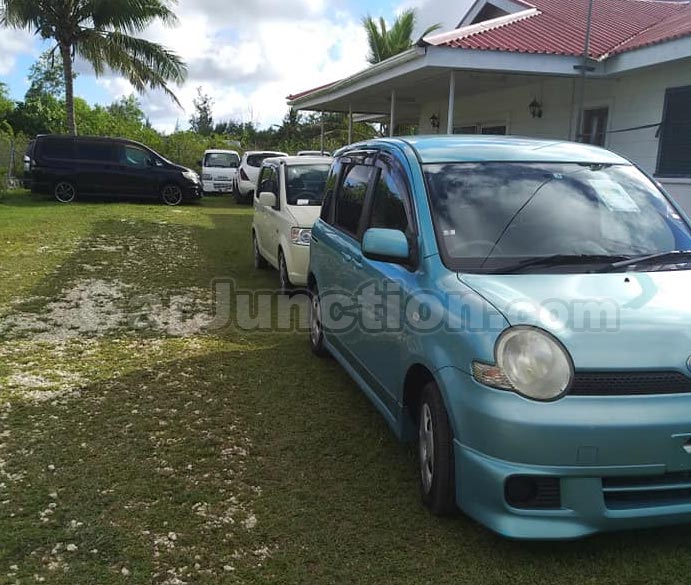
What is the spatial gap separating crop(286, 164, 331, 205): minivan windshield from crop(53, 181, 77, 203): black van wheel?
38.8ft

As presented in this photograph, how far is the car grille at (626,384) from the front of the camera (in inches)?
100

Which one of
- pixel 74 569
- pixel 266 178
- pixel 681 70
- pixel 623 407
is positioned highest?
pixel 681 70

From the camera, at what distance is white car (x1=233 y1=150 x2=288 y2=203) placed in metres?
20.1

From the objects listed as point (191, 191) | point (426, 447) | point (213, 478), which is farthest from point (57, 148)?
point (426, 447)

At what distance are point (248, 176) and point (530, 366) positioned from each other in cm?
1839

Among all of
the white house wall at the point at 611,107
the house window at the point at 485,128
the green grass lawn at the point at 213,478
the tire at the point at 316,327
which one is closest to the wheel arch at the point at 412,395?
the green grass lawn at the point at 213,478

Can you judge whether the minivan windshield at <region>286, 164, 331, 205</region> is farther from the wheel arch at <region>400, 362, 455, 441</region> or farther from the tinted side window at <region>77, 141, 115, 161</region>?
the tinted side window at <region>77, 141, 115, 161</region>

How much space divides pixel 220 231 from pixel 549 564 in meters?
11.7

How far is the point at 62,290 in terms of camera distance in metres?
7.88

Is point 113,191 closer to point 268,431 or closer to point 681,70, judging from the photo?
Answer: point 681,70

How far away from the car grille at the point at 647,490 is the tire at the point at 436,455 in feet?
2.15

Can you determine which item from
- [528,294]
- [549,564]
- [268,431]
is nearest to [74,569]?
[268,431]

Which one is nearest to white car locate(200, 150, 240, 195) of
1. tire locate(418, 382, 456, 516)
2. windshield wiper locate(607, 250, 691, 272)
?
windshield wiper locate(607, 250, 691, 272)

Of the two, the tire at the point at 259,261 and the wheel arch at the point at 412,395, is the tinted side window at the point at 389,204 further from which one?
the tire at the point at 259,261
